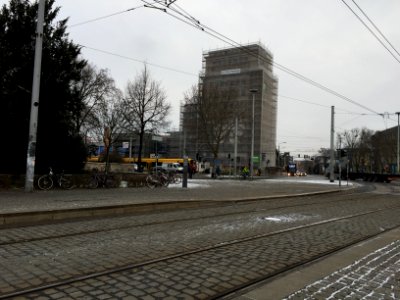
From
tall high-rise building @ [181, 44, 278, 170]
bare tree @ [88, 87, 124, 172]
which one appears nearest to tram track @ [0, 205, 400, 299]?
bare tree @ [88, 87, 124, 172]

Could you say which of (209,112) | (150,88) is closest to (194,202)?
(150,88)

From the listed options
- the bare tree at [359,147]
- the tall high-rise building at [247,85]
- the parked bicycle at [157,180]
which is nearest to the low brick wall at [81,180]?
the parked bicycle at [157,180]

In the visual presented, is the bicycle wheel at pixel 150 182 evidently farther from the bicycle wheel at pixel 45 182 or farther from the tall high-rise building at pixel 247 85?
the tall high-rise building at pixel 247 85

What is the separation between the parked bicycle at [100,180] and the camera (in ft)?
66.5

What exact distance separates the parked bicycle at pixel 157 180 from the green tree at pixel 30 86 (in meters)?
5.37

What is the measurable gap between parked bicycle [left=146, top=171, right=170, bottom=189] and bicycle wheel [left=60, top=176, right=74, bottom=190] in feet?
16.8

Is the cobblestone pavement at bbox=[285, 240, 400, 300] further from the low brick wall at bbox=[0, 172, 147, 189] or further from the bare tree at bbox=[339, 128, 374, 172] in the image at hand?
the bare tree at bbox=[339, 128, 374, 172]

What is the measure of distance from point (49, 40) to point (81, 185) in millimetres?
7047

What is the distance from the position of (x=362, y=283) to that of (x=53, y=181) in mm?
15936

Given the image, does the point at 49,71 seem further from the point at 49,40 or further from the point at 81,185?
the point at 81,185

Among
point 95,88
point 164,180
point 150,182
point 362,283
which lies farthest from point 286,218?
point 95,88

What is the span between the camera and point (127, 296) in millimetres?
4652

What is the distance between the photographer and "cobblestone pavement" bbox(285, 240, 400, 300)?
4945 millimetres

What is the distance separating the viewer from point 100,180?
2058 centimetres
